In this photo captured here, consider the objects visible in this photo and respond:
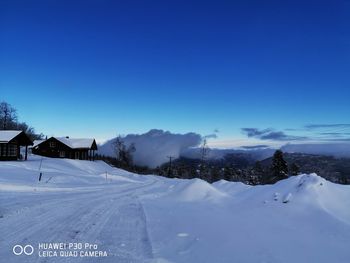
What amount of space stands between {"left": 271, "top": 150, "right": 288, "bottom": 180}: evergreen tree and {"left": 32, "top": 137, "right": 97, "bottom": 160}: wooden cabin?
1725 inches

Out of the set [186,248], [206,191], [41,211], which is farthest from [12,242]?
[206,191]

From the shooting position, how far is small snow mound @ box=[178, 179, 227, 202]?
762 inches

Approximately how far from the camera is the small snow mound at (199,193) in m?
19.4

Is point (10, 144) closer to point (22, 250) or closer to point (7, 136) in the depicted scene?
point (7, 136)

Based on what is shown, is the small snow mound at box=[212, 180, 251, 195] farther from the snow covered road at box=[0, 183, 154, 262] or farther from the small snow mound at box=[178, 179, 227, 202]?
the snow covered road at box=[0, 183, 154, 262]

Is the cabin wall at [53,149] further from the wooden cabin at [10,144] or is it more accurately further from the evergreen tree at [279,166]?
the evergreen tree at [279,166]

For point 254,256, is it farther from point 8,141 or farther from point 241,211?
point 8,141

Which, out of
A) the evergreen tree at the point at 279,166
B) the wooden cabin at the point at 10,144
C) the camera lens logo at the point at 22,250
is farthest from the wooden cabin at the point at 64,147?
the camera lens logo at the point at 22,250

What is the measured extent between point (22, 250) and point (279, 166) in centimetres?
5843

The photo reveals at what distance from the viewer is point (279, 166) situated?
202 feet

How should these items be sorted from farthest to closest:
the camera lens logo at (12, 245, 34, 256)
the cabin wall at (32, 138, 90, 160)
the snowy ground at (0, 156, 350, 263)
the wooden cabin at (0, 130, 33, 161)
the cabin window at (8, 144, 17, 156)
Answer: the cabin wall at (32, 138, 90, 160) < the cabin window at (8, 144, 17, 156) < the wooden cabin at (0, 130, 33, 161) < the snowy ground at (0, 156, 350, 263) < the camera lens logo at (12, 245, 34, 256)

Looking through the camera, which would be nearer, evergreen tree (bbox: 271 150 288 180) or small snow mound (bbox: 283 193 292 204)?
small snow mound (bbox: 283 193 292 204)

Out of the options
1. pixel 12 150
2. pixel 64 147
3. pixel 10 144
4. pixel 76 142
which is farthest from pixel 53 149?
pixel 10 144

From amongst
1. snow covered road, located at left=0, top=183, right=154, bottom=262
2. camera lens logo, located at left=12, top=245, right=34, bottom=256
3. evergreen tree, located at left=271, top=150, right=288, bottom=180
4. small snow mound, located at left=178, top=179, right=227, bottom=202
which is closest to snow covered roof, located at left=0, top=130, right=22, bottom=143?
small snow mound, located at left=178, top=179, right=227, bottom=202
